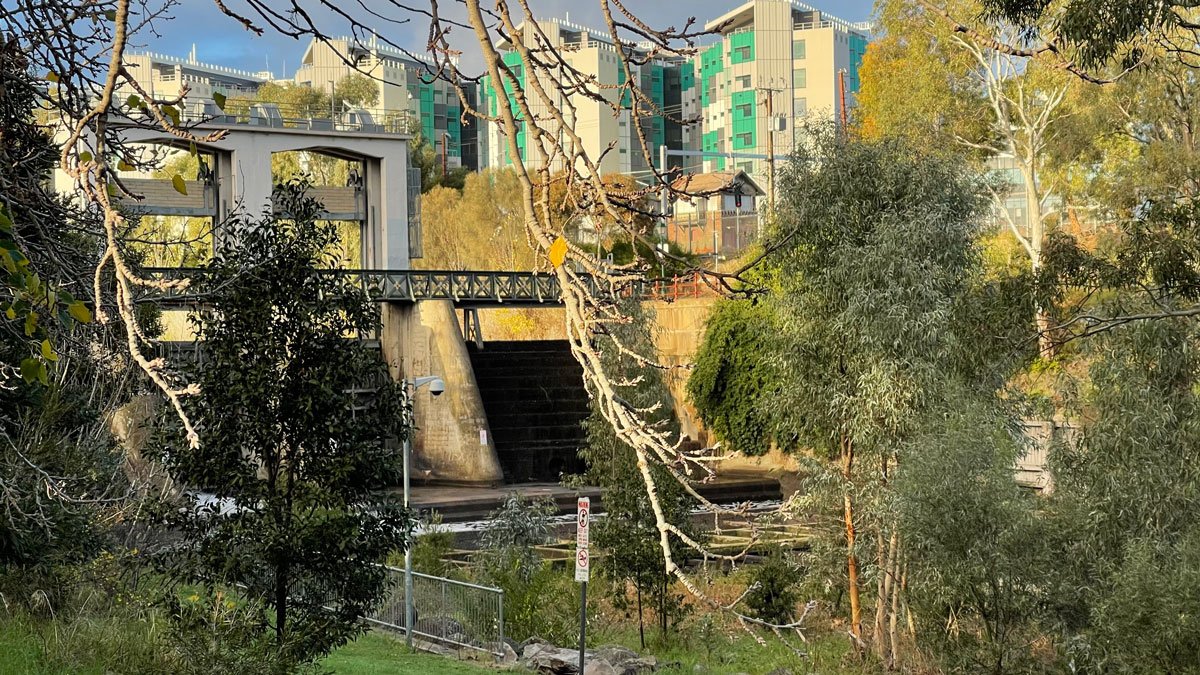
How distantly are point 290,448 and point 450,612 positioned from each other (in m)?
6.76

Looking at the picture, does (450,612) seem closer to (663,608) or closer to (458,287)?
(663,608)

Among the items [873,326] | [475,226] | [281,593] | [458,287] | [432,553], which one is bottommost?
[432,553]

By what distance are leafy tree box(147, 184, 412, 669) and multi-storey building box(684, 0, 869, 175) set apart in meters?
67.1

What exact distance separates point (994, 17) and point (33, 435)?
1038cm

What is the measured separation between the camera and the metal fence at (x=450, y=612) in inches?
688

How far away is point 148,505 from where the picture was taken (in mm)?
12141

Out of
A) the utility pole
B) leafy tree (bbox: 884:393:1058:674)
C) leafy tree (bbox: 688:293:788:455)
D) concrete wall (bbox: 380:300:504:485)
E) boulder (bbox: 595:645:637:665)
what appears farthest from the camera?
leafy tree (bbox: 688:293:788:455)

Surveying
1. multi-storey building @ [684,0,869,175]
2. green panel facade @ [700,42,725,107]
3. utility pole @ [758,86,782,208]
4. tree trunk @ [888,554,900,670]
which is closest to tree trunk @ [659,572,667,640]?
tree trunk @ [888,554,900,670]

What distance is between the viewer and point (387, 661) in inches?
631

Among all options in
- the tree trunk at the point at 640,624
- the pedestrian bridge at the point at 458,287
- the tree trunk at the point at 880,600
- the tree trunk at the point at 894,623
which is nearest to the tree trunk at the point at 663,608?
the tree trunk at the point at 640,624

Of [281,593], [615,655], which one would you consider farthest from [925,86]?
[281,593]

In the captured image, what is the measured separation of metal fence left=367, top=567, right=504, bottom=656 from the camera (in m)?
17.5

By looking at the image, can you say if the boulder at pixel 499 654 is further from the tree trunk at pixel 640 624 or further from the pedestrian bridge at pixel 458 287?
the pedestrian bridge at pixel 458 287

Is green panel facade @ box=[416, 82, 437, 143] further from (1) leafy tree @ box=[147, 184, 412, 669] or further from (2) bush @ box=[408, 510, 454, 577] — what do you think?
(1) leafy tree @ box=[147, 184, 412, 669]
